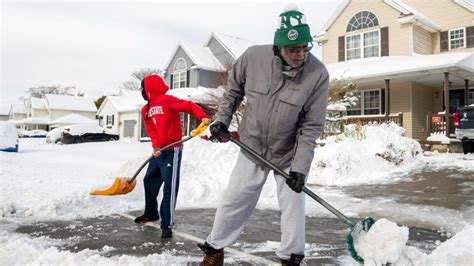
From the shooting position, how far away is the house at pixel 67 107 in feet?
178

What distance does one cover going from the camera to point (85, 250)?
133 inches

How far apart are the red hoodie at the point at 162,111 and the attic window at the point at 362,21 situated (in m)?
17.2

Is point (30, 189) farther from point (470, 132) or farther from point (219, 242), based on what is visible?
point (470, 132)

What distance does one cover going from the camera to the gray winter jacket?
9.29 feet

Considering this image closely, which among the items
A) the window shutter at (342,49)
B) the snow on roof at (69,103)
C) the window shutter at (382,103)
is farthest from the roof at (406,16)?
the snow on roof at (69,103)

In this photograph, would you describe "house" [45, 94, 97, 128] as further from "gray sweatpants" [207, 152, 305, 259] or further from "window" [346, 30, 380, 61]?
"gray sweatpants" [207, 152, 305, 259]

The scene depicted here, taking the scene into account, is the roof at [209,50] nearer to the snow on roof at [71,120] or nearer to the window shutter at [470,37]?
the window shutter at [470,37]

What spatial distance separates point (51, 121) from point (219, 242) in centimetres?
5690

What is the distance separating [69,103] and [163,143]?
186 feet

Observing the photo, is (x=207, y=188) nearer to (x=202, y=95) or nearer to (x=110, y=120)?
(x=202, y=95)

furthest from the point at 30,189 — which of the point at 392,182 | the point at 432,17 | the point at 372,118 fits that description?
the point at 432,17

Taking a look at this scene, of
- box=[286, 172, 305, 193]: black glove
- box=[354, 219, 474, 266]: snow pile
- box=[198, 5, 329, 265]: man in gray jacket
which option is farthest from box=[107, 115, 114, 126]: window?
box=[354, 219, 474, 266]: snow pile

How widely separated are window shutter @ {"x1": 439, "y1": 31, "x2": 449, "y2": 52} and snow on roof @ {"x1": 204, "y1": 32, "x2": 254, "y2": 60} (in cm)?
1130

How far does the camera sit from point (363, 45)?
64.5ft
